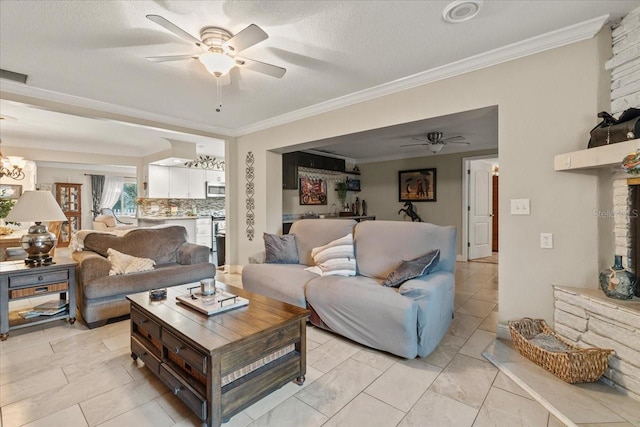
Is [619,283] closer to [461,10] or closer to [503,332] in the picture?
[503,332]

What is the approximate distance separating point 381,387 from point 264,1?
263cm

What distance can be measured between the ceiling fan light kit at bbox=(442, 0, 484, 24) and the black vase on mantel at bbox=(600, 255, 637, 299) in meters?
1.90

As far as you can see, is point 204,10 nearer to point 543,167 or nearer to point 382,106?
point 382,106

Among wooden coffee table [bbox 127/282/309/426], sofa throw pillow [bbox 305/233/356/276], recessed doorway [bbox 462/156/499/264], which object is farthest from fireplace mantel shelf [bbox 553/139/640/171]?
recessed doorway [bbox 462/156/499/264]

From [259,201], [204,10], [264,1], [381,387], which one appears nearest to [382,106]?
[264,1]

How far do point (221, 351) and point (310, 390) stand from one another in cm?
76

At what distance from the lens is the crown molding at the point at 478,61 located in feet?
7.15

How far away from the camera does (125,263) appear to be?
125 inches

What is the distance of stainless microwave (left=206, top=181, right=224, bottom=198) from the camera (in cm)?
750

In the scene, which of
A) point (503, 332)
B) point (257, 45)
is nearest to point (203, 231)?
point (257, 45)

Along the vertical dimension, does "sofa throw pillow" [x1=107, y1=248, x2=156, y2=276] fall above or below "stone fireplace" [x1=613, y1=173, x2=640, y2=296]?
below

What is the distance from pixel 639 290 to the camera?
6.26ft

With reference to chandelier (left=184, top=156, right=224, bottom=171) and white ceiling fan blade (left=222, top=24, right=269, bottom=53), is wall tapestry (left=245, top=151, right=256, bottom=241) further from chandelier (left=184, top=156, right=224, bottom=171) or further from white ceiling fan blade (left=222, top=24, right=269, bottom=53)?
white ceiling fan blade (left=222, top=24, right=269, bottom=53)

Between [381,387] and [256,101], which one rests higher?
[256,101]
